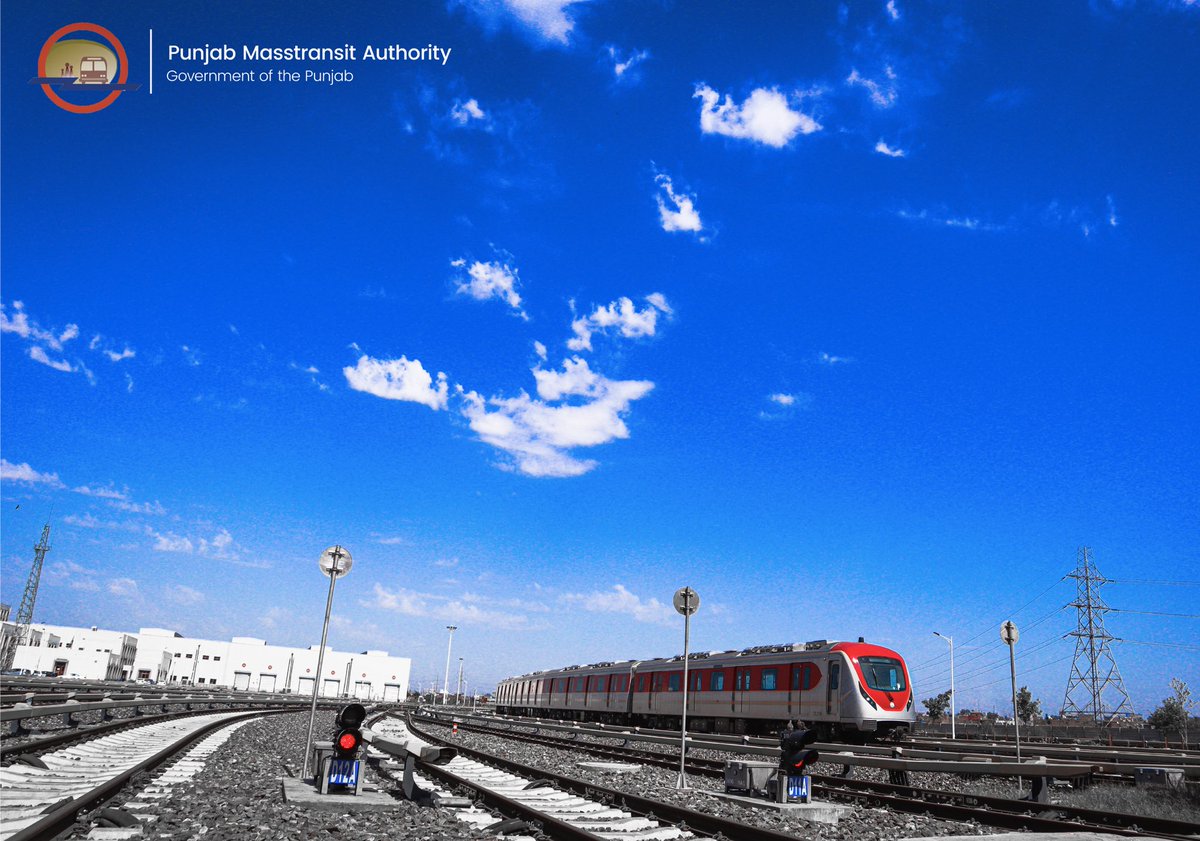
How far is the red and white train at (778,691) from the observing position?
25875 mm

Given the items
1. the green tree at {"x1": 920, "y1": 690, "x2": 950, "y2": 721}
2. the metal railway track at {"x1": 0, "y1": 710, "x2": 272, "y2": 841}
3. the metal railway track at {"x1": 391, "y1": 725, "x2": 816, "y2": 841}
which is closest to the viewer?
the metal railway track at {"x1": 0, "y1": 710, "x2": 272, "y2": 841}

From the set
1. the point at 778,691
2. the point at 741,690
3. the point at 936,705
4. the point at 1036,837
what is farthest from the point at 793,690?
the point at 936,705

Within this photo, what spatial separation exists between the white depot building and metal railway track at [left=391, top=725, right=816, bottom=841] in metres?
99.4

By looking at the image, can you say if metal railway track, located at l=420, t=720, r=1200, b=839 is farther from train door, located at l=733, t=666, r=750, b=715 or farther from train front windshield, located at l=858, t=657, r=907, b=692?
train door, located at l=733, t=666, r=750, b=715

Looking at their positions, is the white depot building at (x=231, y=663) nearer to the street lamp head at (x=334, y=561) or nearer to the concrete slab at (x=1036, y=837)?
the street lamp head at (x=334, y=561)

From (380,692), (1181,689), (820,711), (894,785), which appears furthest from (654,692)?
(380,692)

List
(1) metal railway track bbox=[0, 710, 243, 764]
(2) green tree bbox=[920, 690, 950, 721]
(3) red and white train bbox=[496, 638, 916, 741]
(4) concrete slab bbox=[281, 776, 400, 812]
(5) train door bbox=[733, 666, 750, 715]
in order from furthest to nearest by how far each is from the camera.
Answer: (2) green tree bbox=[920, 690, 950, 721] < (5) train door bbox=[733, 666, 750, 715] < (3) red and white train bbox=[496, 638, 916, 741] < (1) metal railway track bbox=[0, 710, 243, 764] < (4) concrete slab bbox=[281, 776, 400, 812]

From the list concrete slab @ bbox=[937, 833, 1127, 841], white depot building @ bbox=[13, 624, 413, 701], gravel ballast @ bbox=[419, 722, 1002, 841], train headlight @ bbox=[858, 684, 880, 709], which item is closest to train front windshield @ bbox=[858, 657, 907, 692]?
train headlight @ bbox=[858, 684, 880, 709]

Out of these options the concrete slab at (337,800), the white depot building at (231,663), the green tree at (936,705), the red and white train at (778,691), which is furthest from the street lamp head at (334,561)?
the white depot building at (231,663)

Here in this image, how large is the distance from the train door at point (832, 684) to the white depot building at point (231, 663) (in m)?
88.3

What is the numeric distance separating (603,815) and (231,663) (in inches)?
4819

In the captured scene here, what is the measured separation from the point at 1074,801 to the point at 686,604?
25.5ft

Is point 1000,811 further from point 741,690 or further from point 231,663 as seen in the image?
point 231,663

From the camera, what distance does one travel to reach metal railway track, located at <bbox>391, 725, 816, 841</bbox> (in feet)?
27.6
